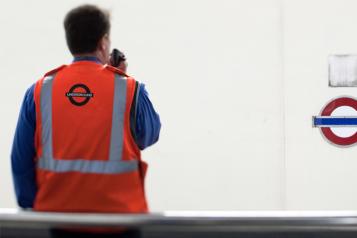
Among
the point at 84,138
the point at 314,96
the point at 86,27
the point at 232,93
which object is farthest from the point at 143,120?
the point at 314,96

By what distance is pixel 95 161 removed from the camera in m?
1.89

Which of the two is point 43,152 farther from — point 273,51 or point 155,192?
point 273,51

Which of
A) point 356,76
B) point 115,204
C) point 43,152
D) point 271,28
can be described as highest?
point 271,28

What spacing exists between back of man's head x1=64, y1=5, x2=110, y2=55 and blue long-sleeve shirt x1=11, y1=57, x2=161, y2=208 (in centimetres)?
21

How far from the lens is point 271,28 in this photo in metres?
3.57

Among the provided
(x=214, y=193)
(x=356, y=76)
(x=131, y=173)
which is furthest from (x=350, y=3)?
(x=131, y=173)

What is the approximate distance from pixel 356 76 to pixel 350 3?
1.38 feet

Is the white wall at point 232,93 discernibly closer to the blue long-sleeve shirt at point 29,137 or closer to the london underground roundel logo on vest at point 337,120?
the london underground roundel logo on vest at point 337,120

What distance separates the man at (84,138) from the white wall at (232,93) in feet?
5.14

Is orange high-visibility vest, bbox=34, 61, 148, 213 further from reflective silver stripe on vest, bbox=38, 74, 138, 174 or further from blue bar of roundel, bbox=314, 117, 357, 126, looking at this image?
blue bar of roundel, bbox=314, 117, 357, 126

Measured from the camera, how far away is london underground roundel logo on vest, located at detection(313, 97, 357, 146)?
3568mm

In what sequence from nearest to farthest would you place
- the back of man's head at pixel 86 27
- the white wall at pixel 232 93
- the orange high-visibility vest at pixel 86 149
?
1. the orange high-visibility vest at pixel 86 149
2. the back of man's head at pixel 86 27
3. the white wall at pixel 232 93

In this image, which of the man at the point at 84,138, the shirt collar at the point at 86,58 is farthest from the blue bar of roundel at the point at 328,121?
the shirt collar at the point at 86,58

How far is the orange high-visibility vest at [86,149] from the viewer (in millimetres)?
1887
